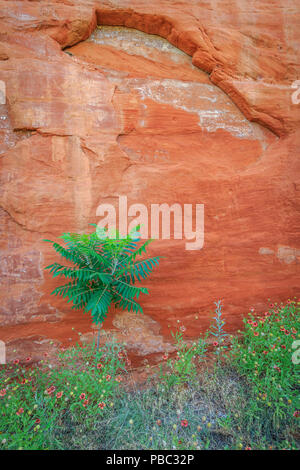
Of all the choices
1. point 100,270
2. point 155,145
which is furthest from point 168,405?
point 155,145

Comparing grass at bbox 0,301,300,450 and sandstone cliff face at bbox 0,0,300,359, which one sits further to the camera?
sandstone cliff face at bbox 0,0,300,359

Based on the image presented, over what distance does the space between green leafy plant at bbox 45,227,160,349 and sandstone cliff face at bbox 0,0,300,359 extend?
0.41m

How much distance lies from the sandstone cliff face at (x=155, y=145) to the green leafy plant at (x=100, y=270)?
41cm

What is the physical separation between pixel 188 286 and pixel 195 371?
93 cm

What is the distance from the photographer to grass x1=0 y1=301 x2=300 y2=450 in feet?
6.30

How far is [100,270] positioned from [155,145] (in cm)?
177

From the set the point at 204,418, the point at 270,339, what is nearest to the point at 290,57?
the point at 270,339

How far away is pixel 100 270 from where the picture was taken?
2662 millimetres

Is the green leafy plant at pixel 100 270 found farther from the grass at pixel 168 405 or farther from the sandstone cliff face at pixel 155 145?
the grass at pixel 168 405

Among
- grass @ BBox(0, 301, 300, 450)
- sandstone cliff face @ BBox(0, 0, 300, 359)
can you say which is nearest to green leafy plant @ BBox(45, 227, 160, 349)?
sandstone cliff face @ BBox(0, 0, 300, 359)

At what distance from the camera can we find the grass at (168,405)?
192 centimetres

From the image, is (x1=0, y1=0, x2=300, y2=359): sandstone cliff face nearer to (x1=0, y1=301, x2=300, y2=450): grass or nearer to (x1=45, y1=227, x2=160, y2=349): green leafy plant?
(x1=45, y1=227, x2=160, y2=349): green leafy plant

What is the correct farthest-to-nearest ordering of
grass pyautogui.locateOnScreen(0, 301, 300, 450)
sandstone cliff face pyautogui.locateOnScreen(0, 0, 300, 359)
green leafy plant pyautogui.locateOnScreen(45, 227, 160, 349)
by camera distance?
sandstone cliff face pyautogui.locateOnScreen(0, 0, 300, 359), green leafy plant pyautogui.locateOnScreen(45, 227, 160, 349), grass pyautogui.locateOnScreen(0, 301, 300, 450)

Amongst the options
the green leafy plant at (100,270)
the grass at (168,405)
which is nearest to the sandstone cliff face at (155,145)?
the green leafy plant at (100,270)
